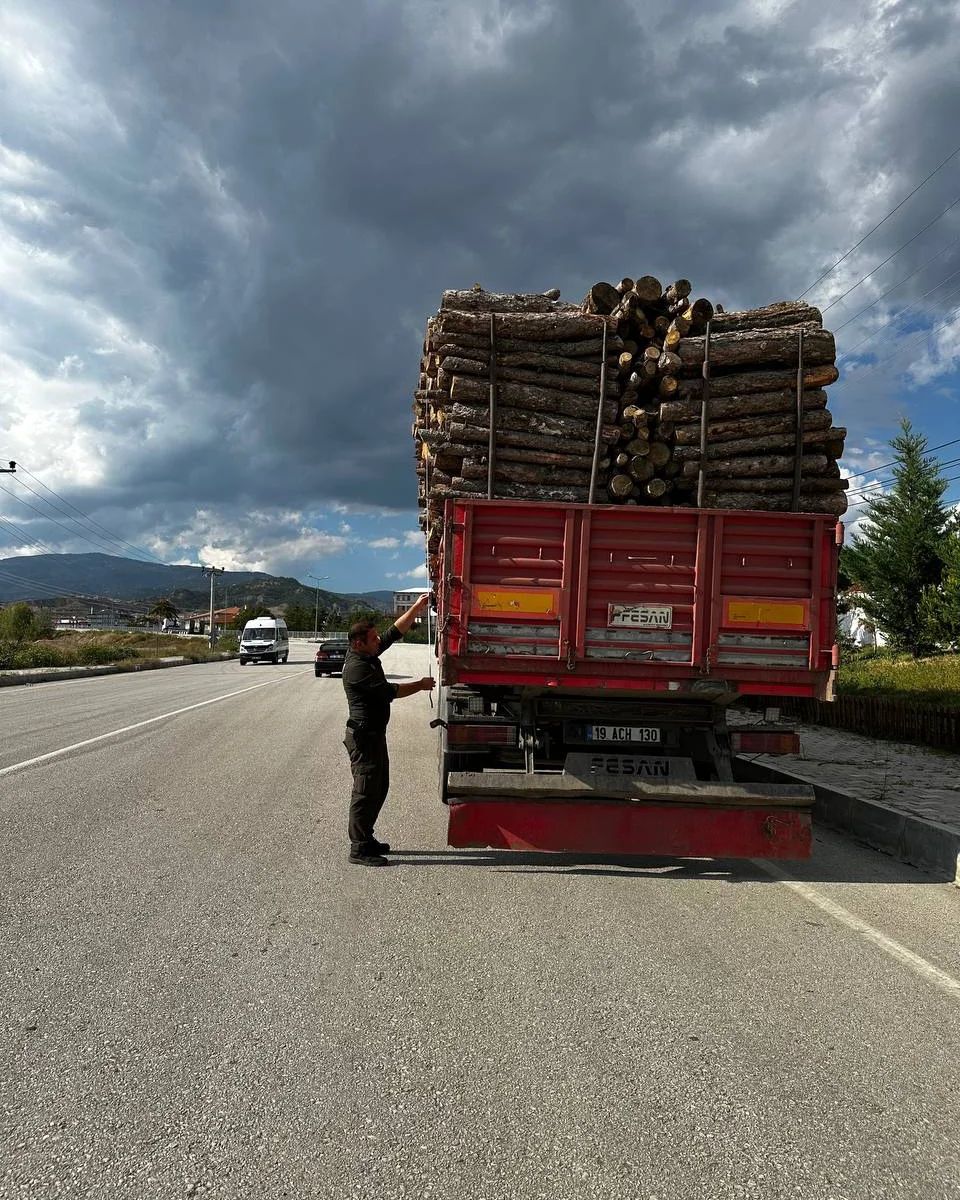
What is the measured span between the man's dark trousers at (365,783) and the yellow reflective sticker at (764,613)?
8.55 ft

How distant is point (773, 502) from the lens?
568 centimetres

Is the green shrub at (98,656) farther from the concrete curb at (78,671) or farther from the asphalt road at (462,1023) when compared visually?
the asphalt road at (462,1023)

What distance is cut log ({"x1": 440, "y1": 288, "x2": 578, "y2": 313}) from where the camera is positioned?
6.05 metres

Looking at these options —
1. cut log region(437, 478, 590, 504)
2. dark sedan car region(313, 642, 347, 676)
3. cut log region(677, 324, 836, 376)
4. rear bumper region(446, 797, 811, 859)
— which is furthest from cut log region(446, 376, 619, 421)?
dark sedan car region(313, 642, 347, 676)

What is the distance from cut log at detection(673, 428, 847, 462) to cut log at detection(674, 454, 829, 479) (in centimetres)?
5

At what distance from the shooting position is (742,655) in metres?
5.39

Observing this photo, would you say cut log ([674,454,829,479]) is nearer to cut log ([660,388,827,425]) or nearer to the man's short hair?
cut log ([660,388,827,425])

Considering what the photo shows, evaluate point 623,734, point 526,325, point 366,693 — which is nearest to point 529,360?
Result: point 526,325

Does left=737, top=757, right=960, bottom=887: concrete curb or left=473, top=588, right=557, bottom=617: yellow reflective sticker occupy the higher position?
left=473, top=588, right=557, bottom=617: yellow reflective sticker

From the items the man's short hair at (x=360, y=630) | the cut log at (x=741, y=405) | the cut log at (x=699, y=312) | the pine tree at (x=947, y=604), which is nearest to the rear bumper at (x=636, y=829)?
the man's short hair at (x=360, y=630)

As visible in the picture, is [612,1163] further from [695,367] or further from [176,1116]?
[695,367]

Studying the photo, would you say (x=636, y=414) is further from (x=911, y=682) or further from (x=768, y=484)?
(x=911, y=682)

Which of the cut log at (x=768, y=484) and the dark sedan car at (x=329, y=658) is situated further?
the dark sedan car at (x=329, y=658)

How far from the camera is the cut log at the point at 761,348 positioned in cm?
562
